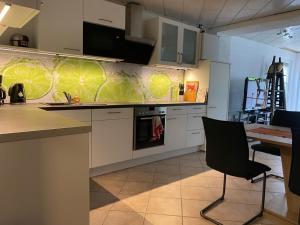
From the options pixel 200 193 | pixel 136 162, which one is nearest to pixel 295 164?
pixel 200 193

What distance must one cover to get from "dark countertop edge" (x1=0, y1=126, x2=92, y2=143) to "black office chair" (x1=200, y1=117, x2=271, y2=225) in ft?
3.74

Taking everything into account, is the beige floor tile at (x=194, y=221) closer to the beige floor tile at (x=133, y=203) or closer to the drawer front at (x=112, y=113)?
the beige floor tile at (x=133, y=203)

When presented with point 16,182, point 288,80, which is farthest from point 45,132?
point 288,80

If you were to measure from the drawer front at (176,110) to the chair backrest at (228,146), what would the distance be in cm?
154

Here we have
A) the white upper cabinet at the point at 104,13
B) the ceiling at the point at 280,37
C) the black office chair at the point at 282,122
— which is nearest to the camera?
the black office chair at the point at 282,122

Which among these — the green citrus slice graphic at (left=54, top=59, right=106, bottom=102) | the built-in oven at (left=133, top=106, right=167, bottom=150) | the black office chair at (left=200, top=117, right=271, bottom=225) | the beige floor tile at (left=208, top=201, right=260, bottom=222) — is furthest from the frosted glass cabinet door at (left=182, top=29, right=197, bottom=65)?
the beige floor tile at (left=208, top=201, right=260, bottom=222)

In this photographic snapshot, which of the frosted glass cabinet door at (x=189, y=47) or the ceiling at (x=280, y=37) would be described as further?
the ceiling at (x=280, y=37)

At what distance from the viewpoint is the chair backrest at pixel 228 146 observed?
5.94ft

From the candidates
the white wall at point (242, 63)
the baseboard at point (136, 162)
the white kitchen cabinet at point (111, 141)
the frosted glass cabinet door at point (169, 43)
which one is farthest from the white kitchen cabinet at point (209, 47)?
the white kitchen cabinet at point (111, 141)

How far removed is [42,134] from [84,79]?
2264 millimetres

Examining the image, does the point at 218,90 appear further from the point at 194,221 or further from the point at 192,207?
the point at 194,221

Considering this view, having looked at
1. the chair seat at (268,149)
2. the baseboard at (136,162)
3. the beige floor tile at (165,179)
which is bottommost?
the beige floor tile at (165,179)

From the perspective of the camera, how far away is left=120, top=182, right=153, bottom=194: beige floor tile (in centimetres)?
254

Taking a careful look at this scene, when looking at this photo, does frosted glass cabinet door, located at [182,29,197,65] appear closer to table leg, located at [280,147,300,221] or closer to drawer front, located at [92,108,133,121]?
drawer front, located at [92,108,133,121]
